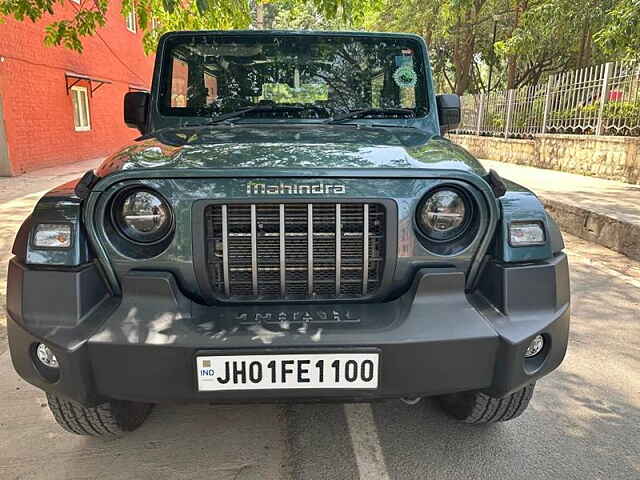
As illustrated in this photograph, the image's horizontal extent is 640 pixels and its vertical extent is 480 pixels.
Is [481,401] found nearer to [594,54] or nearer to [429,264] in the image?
[429,264]

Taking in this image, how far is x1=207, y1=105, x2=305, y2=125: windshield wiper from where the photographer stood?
288cm

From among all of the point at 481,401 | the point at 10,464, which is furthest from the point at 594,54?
the point at 10,464

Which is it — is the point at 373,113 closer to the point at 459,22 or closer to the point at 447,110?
the point at 447,110

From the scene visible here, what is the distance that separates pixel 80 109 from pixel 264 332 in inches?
639

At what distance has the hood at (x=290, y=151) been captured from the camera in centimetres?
197

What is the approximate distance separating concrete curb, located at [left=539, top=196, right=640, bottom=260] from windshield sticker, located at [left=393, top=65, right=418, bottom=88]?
12.3 feet

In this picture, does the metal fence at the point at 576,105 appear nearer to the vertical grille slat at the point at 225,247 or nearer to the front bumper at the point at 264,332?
the front bumper at the point at 264,332

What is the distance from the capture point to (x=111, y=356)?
1.74 metres

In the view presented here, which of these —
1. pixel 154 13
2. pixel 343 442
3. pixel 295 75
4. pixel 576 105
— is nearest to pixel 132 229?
pixel 343 442

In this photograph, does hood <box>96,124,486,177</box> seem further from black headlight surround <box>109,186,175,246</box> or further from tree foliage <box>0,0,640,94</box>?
tree foliage <box>0,0,640,94</box>

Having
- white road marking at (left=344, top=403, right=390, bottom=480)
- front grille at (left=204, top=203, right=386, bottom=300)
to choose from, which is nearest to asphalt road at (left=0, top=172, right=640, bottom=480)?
white road marking at (left=344, top=403, right=390, bottom=480)

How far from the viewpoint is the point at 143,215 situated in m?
1.94

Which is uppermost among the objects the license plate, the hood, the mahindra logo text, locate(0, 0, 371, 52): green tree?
locate(0, 0, 371, 52): green tree

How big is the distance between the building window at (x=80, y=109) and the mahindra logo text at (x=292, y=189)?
15125 mm
